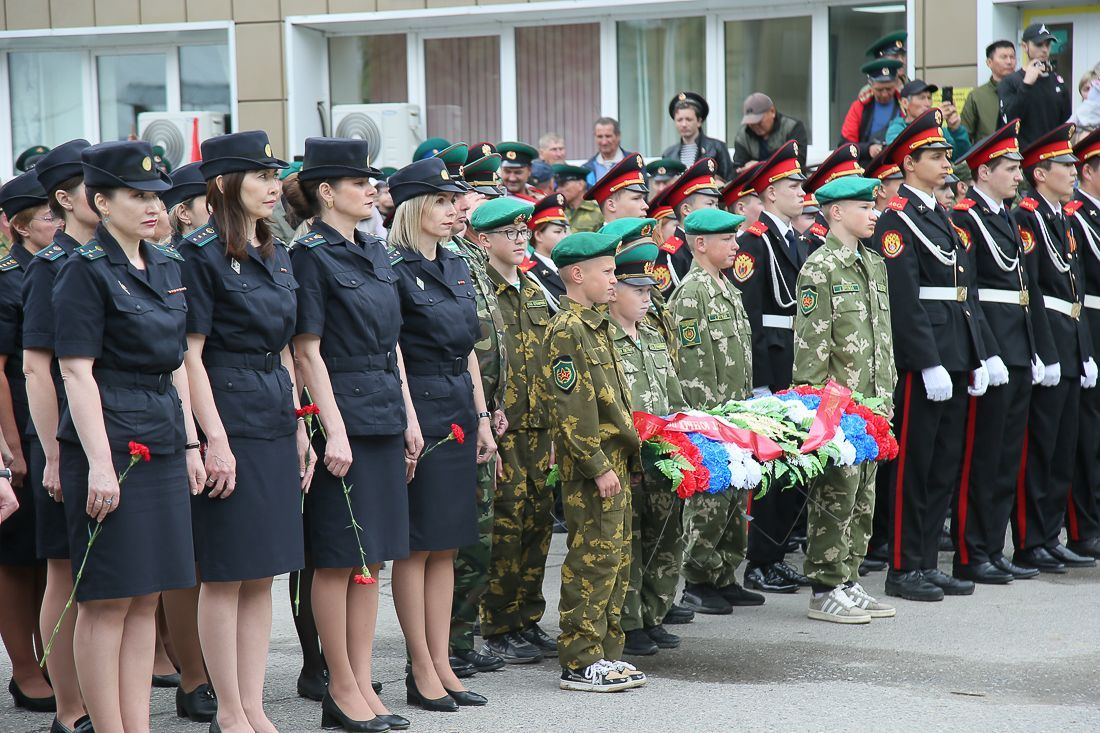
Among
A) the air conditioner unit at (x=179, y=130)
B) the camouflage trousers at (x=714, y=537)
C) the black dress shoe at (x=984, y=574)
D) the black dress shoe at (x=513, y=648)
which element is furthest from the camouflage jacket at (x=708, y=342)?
the air conditioner unit at (x=179, y=130)

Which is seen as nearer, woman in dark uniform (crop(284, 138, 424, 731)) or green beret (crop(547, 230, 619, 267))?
woman in dark uniform (crop(284, 138, 424, 731))

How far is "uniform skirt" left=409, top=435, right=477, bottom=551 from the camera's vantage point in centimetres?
593

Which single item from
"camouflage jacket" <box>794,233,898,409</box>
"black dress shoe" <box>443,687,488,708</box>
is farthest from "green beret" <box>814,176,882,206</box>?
"black dress shoe" <box>443,687,488,708</box>

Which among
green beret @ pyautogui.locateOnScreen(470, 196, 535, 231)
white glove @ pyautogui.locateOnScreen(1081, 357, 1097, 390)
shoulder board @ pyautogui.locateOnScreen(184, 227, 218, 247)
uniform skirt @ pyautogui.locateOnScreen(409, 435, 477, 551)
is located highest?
green beret @ pyautogui.locateOnScreen(470, 196, 535, 231)

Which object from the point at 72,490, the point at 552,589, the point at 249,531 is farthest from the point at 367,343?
the point at 552,589

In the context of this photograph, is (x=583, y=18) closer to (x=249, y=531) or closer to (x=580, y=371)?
(x=580, y=371)

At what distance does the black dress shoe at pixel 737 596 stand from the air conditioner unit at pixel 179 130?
10024mm

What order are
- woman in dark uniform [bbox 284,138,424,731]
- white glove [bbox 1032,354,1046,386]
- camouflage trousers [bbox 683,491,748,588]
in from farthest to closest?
white glove [bbox 1032,354,1046,386] < camouflage trousers [bbox 683,491,748,588] < woman in dark uniform [bbox 284,138,424,731]

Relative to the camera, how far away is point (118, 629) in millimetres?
4820

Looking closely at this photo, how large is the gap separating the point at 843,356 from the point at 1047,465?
2.17m

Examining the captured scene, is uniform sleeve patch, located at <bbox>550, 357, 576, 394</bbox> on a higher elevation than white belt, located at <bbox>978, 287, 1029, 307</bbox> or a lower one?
lower

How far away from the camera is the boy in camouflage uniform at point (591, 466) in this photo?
6090 millimetres

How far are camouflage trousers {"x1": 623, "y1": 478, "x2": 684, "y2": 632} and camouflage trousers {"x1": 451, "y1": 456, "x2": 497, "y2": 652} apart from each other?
73 centimetres

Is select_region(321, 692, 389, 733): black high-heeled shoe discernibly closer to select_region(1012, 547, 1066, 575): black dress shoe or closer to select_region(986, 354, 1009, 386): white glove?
select_region(986, 354, 1009, 386): white glove
